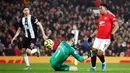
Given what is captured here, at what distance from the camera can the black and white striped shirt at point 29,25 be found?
2112cm

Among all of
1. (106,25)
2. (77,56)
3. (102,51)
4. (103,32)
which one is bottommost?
(102,51)

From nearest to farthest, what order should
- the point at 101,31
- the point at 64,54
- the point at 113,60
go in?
1. the point at 64,54
2. the point at 101,31
3. the point at 113,60

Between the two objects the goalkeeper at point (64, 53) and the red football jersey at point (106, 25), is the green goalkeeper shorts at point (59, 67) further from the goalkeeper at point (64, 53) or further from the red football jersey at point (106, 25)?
the red football jersey at point (106, 25)

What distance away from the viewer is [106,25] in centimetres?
2002

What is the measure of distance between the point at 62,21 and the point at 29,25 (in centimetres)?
1582

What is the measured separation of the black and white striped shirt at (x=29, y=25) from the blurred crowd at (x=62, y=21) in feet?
36.4

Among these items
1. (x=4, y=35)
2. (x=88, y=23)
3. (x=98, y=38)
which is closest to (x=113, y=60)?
(x=88, y=23)

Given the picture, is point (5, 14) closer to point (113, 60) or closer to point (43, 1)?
point (43, 1)

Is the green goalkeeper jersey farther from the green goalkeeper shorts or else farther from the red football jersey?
the red football jersey

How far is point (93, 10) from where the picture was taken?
39.6 m

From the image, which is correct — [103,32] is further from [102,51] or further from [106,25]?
[102,51]

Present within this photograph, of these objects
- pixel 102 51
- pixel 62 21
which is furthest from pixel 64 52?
pixel 62 21

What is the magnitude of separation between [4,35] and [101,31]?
1425 centimetres

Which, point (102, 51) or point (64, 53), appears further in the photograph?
point (102, 51)
